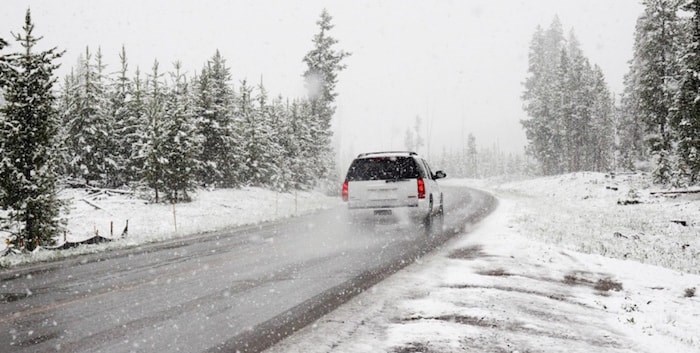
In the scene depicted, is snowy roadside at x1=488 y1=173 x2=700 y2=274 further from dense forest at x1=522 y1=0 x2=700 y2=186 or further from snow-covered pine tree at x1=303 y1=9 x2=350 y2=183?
snow-covered pine tree at x1=303 y1=9 x2=350 y2=183

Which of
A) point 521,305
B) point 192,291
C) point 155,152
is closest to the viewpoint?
point 521,305

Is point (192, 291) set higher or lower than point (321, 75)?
lower

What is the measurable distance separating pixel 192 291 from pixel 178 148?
2092 cm

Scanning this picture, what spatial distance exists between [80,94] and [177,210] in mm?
13496

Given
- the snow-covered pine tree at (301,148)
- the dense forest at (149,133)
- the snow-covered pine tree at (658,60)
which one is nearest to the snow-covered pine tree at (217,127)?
the dense forest at (149,133)

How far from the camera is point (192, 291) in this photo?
6.54m

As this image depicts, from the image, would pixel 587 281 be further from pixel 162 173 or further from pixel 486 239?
pixel 162 173

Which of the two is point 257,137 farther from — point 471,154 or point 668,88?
point 471,154

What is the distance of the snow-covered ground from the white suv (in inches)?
70.8

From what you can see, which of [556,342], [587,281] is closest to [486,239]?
[587,281]

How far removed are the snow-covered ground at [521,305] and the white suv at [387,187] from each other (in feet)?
5.90

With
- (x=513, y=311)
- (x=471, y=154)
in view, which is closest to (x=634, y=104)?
(x=513, y=311)

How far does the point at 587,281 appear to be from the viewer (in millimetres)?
7355

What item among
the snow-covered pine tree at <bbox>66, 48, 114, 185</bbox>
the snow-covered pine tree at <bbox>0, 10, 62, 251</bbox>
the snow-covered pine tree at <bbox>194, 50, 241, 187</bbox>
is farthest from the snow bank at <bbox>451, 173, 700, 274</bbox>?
the snow-covered pine tree at <bbox>66, 48, 114, 185</bbox>
